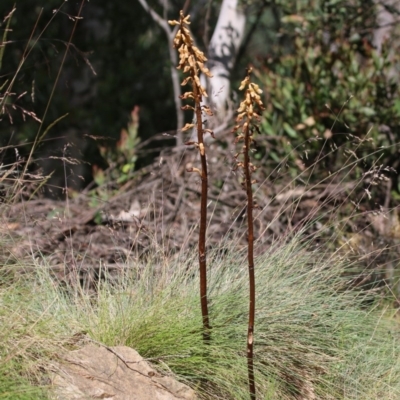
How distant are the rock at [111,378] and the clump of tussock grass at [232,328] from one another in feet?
0.28

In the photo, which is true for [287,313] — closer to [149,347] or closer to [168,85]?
[149,347]

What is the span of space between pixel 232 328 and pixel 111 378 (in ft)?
2.15

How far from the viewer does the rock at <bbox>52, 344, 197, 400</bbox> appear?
10.0ft

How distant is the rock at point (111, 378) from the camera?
305 cm

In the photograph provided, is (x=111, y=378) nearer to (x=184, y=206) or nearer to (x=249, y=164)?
(x=249, y=164)

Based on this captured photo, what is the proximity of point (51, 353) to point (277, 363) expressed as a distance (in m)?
1.00

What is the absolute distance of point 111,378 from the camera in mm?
3172

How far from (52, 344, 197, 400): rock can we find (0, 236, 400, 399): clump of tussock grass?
0.09 metres

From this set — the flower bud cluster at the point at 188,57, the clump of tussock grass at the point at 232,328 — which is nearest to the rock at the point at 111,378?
the clump of tussock grass at the point at 232,328

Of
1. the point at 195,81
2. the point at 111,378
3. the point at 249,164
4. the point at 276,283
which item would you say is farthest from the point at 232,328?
the point at 195,81

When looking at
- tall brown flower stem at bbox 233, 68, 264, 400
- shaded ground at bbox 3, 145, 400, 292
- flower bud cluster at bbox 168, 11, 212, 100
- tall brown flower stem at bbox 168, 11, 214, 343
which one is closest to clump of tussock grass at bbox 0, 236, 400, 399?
tall brown flower stem at bbox 233, 68, 264, 400

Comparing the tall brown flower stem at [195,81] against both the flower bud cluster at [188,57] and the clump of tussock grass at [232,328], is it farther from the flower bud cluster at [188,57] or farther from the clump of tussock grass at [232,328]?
the clump of tussock grass at [232,328]

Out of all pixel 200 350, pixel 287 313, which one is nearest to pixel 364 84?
pixel 287 313

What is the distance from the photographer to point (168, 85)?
1217 cm
